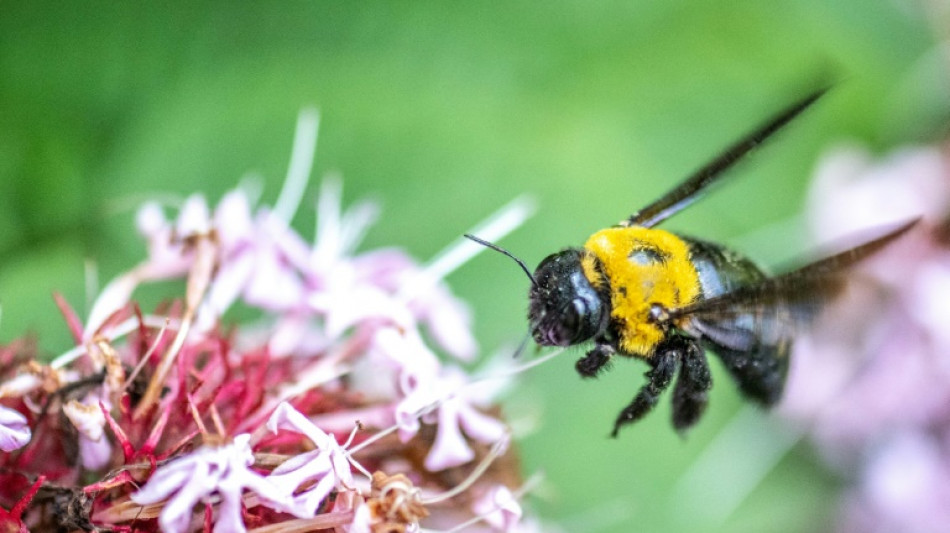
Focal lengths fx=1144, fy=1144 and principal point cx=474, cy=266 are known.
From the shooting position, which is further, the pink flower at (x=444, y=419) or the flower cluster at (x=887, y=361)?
the flower cluster at (x=887, y=361)

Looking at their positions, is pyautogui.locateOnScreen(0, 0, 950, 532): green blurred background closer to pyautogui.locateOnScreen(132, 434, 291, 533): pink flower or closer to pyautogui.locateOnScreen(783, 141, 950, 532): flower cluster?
pyautogui.locateOnScreen(783, 141, 950, 532): flower cluster

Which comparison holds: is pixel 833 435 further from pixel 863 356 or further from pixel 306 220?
pixel 306 220

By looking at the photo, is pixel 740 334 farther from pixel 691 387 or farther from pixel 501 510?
pixel 501 510

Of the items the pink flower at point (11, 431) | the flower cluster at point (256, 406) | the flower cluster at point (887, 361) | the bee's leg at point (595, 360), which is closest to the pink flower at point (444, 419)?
the flower cluster at point (256, 406)

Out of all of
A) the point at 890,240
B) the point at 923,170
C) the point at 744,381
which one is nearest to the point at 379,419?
the point at 744,381

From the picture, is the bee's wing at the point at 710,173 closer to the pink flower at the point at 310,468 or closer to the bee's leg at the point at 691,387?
the bee's leg at the point at 691,387

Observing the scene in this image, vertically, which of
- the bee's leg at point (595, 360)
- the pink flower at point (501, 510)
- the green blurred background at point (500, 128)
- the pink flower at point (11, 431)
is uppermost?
the green blurred background at point (500, 128)

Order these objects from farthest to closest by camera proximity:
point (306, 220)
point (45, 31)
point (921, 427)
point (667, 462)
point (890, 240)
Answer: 1. point (921, 427)
2. point (667, 462)
3. point (306, 220)
4. point (45, 31)
5. point (890, 240)

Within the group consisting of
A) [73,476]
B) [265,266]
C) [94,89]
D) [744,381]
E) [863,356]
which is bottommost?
[73,476]
